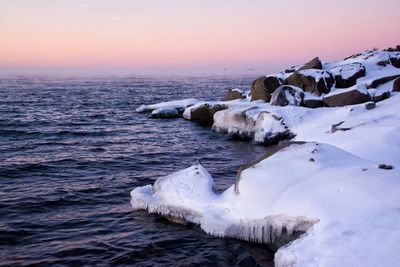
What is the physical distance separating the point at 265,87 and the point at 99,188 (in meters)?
18.7

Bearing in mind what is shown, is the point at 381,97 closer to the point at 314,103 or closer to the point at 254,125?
the point at 314,103

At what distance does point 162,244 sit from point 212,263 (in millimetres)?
1404

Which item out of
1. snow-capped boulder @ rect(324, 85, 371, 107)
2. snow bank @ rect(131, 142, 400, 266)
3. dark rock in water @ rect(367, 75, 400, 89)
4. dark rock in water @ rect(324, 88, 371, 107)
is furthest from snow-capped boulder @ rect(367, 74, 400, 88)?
snow bank @ rect(131, 142, 400, 266)

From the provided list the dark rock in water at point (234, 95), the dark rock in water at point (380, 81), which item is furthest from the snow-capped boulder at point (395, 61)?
the dark rock in water at point (234, 95)

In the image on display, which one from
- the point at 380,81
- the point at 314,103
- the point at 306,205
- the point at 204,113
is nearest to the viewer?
the point at 306,205

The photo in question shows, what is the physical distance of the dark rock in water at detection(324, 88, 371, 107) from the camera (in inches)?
931

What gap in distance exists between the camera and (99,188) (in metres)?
13.0

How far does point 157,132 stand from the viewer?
2517 centimetres

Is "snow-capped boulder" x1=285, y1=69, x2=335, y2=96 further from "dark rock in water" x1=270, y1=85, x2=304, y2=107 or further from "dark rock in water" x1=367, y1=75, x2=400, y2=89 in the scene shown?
"dark rock in water" x1=367, y1=75, x2=400, y2=89

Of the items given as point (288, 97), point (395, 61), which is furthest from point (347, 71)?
point (288, 97)

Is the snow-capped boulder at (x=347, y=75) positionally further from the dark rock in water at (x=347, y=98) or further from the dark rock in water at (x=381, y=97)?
the dark rock in water at (x=381, y=97)

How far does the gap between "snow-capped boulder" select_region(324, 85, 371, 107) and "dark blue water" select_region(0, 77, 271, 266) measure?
6.95 metres

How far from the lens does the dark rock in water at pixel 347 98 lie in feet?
77.6

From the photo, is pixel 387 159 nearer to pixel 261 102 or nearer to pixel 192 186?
pixel 192 186
